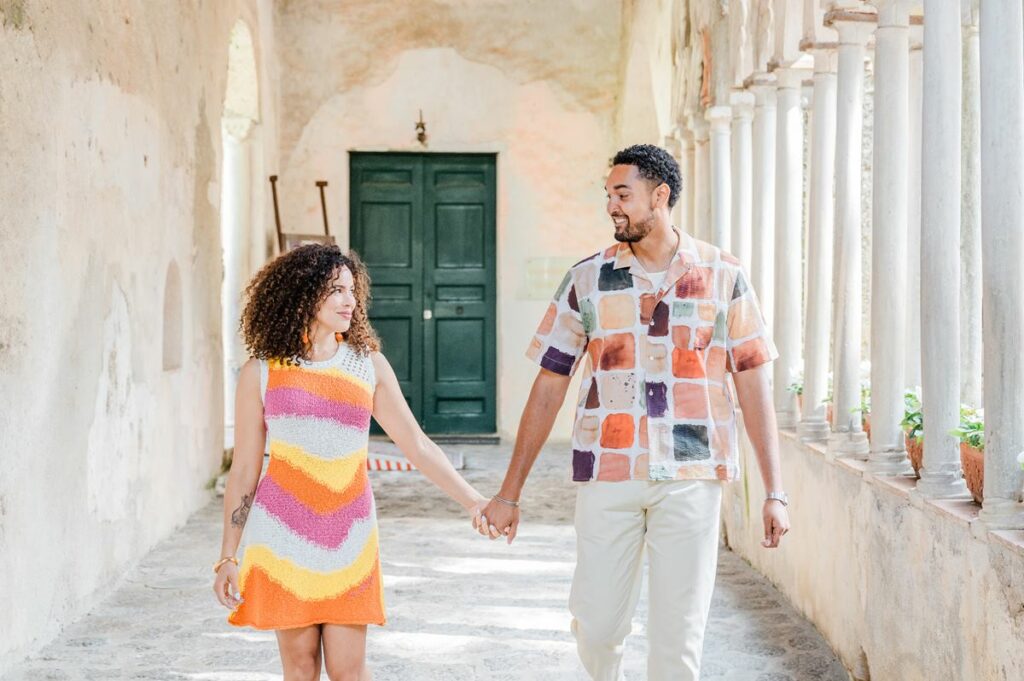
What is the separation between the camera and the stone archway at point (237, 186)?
10820 mm

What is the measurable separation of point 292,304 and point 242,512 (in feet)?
1.64

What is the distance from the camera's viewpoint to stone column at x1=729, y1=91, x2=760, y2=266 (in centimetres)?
785

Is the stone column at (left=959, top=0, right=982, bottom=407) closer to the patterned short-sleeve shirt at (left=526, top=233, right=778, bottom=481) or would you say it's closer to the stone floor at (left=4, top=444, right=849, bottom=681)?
the stone floor at (left=4, top=444, right=849, bottom=681)

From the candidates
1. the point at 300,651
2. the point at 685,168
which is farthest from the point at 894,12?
the point at 685,168

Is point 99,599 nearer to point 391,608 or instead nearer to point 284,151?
point 391,608

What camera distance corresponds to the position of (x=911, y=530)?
165 inches

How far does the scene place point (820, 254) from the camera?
6.02 m

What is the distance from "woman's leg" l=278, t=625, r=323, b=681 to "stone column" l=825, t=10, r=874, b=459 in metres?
2.80

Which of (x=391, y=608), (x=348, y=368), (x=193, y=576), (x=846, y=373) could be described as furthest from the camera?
(x=193, y=576)

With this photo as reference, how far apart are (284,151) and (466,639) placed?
8088mm

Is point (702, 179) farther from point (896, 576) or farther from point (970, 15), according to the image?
point (896, 576)

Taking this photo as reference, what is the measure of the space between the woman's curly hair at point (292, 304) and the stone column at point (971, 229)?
2.87 meters

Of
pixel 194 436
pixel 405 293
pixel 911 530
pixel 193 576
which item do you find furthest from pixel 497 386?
pixel 911 530

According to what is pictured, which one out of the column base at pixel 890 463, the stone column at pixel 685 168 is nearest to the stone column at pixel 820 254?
the column base at pixel 890 463
